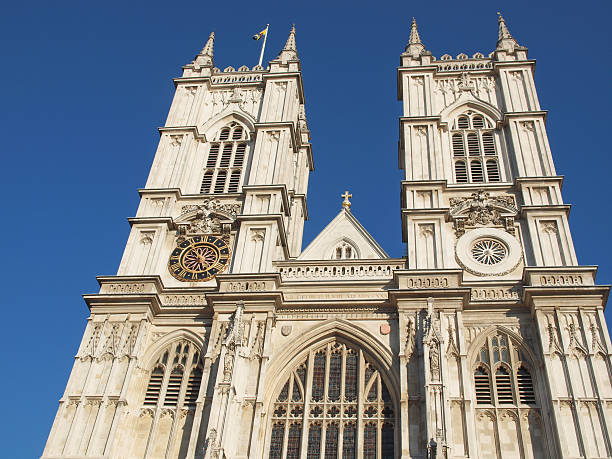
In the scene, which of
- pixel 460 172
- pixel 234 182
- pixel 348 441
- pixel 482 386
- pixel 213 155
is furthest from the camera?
pixel 213 155

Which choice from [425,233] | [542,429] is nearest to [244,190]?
[425,233]

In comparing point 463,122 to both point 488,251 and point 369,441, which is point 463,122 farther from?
point 369,441

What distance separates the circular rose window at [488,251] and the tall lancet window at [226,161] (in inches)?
369

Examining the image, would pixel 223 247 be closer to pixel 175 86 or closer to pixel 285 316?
pixel 285 316

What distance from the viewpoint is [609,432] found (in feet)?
61.8

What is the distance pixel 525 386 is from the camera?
2097cm

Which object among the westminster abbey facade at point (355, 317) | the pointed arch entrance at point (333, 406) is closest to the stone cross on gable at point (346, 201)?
the westminster abbey facade at point (355, 317)

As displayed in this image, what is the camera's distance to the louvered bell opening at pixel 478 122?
29.3m

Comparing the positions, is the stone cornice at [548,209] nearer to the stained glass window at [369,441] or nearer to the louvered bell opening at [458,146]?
the louvered bell opening at [458,146]

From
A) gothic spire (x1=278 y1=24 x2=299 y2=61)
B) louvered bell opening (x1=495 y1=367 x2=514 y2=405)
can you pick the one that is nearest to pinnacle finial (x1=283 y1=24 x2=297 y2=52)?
gothic spire (x1=278 y1=24 x2=299 y2=61)

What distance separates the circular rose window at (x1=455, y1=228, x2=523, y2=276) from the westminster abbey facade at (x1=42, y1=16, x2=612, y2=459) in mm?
59

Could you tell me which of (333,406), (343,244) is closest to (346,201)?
(343,244)

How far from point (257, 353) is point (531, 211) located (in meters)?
10.6

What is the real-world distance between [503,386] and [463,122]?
12385mm
